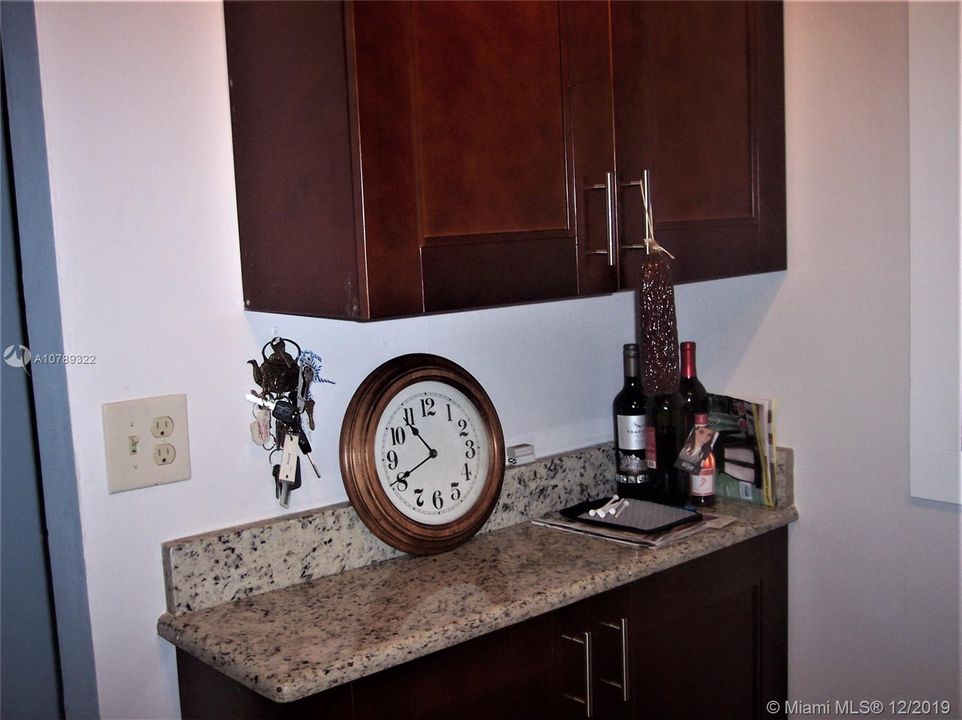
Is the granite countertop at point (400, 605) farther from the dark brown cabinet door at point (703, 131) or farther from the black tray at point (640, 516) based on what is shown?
the dark brown cabinet door at point (703, 131)

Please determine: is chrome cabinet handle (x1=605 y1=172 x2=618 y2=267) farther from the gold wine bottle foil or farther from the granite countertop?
the granite countertop

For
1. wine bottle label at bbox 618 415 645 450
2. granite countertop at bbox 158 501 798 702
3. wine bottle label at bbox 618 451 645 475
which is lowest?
granite countertop at bbox 158 501 798 702

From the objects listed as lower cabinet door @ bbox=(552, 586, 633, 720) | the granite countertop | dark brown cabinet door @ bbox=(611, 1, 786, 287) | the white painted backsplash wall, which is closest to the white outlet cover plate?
the white painted backsplash wall

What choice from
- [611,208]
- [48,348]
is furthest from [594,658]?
[48,348]

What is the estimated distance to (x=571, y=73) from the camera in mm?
1445

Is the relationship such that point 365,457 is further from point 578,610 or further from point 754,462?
point 754,462

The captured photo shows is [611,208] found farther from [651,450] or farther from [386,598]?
[386,598]

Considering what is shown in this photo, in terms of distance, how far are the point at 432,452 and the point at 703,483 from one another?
0.54m

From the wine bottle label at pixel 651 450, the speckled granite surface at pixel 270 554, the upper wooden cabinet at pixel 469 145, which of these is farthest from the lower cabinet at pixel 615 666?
the upper wooden cabinet at pixel 469 145

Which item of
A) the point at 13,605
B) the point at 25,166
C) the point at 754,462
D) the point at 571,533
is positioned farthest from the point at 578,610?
the point at 25,166

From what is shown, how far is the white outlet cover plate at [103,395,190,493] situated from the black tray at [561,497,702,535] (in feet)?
2.29

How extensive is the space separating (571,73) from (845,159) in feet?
1.84

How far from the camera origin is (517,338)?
1799 mm

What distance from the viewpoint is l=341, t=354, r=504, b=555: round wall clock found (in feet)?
5.08
